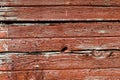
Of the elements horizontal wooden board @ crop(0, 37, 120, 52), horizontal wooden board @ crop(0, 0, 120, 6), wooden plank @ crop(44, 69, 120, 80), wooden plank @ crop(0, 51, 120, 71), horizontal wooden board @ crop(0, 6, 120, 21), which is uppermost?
horizontal wooden board @ crop(0, 0, 120, 6)

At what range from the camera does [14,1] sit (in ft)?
6.20

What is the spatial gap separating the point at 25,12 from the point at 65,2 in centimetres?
25

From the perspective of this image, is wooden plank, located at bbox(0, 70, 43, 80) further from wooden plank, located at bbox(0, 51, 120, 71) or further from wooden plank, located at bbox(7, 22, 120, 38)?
wooden plank, located at bbox(7, 22, 120, 38)

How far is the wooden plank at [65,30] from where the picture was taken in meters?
1.91

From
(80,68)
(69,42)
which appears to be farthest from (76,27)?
(80,68)

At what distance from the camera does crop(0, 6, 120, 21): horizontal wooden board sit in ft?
6.23

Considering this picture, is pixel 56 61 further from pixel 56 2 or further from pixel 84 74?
pixel 56 2

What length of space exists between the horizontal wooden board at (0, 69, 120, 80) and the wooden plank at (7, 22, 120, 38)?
0.23 meters

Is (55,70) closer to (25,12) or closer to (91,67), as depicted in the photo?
(91,67)

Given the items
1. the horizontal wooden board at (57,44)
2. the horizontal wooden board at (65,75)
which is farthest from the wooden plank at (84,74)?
the horizontal wooden board at (57,44)

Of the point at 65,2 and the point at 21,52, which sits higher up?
the point at 65,2

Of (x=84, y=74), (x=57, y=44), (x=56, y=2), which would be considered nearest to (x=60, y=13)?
(x=56, y=2)

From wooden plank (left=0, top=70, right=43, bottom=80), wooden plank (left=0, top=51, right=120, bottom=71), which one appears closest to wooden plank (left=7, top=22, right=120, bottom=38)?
wooden plank (left=0, top=51, right=120, bottom=71)

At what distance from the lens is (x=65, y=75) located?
6.51 feet
